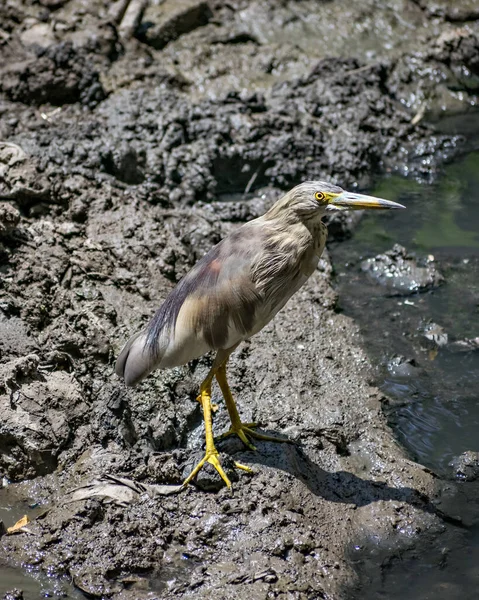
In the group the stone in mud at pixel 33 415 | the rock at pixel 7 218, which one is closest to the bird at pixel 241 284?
the stone in mud at pixel 33 415

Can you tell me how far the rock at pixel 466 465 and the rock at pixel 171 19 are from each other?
6.22 meters

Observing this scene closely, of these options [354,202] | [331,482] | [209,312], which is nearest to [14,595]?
[209,312]

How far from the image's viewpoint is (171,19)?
362 inches

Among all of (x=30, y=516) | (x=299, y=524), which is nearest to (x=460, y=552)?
(x=299, y=524)

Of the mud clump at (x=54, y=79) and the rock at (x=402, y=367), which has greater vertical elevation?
the mud clump at (x=54, y=79)

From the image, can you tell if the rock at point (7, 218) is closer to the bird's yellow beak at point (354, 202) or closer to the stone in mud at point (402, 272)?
the bird's yellow beak at point (354, 202)

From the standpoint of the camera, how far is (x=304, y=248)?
4.55 metres

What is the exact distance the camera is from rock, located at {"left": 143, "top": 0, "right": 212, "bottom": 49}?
9148 millimetres

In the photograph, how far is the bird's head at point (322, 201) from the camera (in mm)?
4469

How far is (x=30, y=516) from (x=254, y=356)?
6.35 ft

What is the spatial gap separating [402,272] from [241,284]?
2670 mm

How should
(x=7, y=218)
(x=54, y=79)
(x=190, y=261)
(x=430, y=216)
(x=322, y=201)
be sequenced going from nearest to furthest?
(x=322, y=201) → (x=7, y=218) → (x=190, y=261) → (x=430, y=216) → (x=54, y=79)

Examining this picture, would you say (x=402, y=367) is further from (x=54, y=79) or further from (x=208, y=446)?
(x=54, y=79)

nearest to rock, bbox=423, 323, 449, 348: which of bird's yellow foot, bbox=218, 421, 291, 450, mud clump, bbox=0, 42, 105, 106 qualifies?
bird's yellow foot, bbox=218, 421, 291, 450
